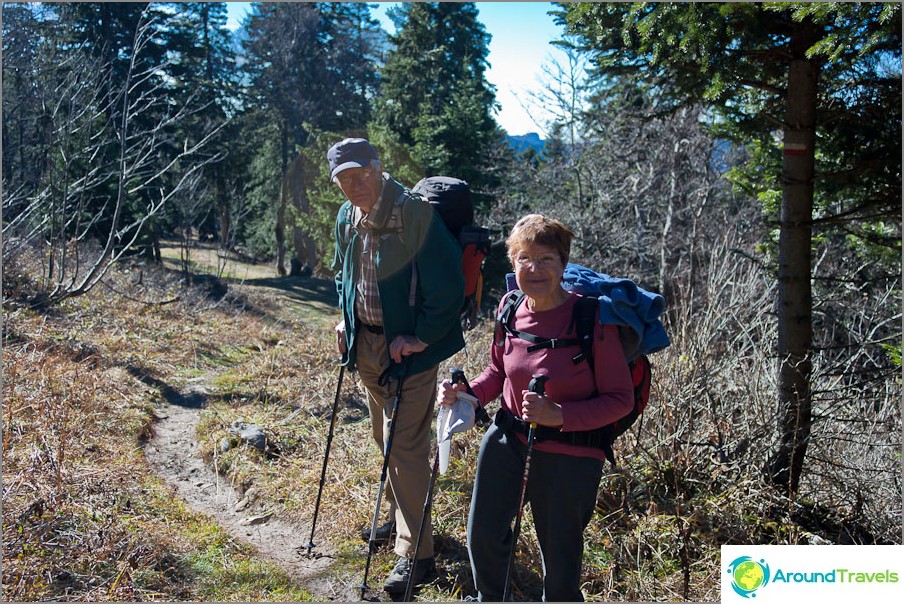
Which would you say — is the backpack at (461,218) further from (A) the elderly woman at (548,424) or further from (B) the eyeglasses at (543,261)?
(B) the eyeglasses at (543,261)

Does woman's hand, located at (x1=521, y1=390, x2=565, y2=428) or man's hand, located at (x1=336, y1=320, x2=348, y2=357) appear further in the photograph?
man's hand, located at (x1=336, y1=320, x2=348, y2=357)

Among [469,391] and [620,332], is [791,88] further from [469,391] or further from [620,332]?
[469,391]

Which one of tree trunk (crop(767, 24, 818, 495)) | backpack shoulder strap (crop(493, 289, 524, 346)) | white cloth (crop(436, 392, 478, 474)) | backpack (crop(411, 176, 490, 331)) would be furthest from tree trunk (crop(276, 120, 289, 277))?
backpack shoulder strap (crop(493, 289, 524, 346))

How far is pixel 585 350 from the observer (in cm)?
269

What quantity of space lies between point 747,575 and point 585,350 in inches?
49.4

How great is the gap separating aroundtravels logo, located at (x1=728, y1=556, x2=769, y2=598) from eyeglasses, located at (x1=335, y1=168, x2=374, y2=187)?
2.40m

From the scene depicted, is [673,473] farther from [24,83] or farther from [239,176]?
[239,176]

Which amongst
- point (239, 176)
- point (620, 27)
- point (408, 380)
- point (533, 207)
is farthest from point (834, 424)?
point (239, 176)

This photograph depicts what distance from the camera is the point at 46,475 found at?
446 cm

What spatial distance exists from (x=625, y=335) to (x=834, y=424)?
4.43 meters

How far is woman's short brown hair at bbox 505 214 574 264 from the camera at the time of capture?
276cm

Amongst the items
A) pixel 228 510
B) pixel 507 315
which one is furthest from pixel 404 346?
pixel 228 510

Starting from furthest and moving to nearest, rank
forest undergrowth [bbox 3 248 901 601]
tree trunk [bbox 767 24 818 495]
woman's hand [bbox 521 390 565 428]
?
tree trunk [bbox 767 24 818 495]
forest undergrowth [bbox 3 248 901 601]
woman's hand [bbox 521 390 565 428]

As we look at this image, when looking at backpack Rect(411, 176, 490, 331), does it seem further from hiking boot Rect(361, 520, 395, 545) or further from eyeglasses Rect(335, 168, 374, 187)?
hiking boot Rect(361, 520, 395, 545)
